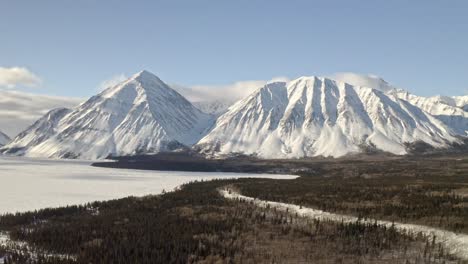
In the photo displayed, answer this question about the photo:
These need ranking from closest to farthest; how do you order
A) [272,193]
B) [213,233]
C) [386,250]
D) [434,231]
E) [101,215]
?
[386,250] → [434,231] → [213,233] → [101,215] → [272,193]

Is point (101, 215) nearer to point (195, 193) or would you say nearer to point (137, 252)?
point (137, 252)

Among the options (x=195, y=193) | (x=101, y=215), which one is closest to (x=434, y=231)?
(x=101, y=215)

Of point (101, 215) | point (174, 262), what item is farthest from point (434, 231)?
point (101, 215)

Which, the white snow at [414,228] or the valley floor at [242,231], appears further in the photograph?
the white snow at [414,228]

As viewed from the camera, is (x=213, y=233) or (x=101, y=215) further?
(x=101, y=215)

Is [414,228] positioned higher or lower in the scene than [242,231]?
higher

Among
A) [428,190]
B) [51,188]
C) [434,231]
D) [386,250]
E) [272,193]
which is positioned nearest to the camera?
[386,250]

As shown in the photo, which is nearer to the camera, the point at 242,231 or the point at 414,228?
the point at 414,228

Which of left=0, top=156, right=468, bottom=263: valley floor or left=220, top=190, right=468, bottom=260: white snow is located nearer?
left=0, top=156, right=468, bottom=263: valley floor

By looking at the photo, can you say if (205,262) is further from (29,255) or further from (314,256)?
(29,255)
